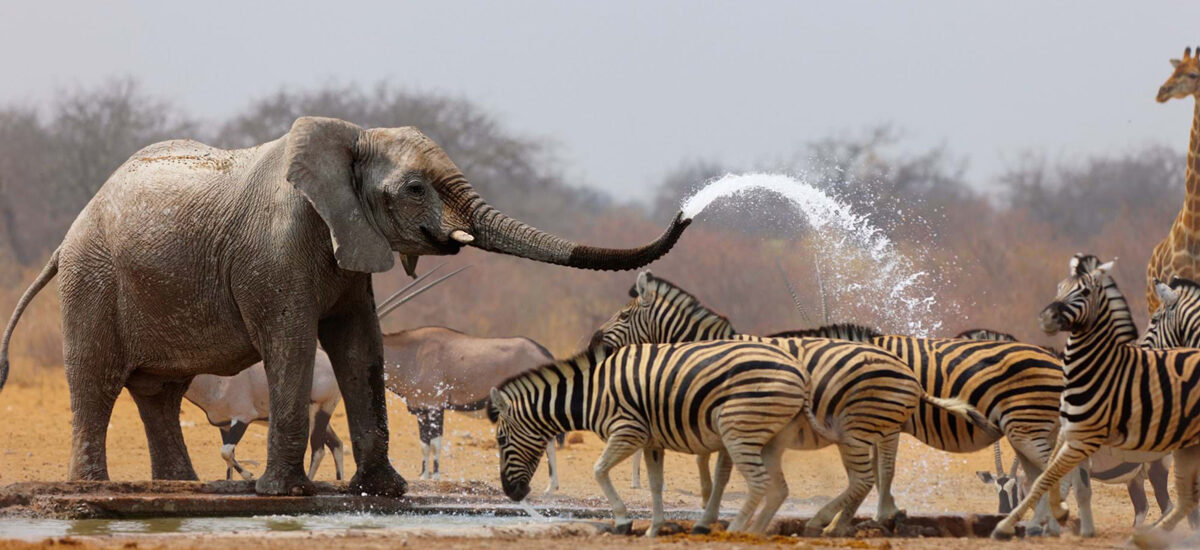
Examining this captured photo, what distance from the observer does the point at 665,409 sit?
8445 mm

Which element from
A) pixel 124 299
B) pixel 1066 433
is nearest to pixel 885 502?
pixel 1066 433

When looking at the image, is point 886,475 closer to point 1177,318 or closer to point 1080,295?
point 1080,295

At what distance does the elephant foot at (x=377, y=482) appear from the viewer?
988cm

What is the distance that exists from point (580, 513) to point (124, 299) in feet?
9.57

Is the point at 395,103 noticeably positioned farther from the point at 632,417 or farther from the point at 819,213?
the point at 632,417

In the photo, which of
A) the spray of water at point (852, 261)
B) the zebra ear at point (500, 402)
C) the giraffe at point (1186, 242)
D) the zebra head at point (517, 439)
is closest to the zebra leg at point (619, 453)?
the zebra head at point (517, 439)

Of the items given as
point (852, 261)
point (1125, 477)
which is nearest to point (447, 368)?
point (852, 261)

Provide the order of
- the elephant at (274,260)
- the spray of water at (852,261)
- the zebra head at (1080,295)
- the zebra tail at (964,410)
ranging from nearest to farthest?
the zebra head at (1080,295), the zebra tail at (964,410), the elephant at (274,260), the spray of water at (852,261)

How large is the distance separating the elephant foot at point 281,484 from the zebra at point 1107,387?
3.74 m

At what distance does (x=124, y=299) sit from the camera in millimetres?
10016

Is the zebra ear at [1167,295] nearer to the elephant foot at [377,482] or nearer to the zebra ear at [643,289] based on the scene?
the zebra ear at [643,289]

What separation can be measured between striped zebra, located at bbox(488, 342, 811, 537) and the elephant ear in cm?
102

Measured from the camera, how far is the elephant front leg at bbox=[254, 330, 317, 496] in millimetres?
9352

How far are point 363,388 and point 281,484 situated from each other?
2.61 feet
